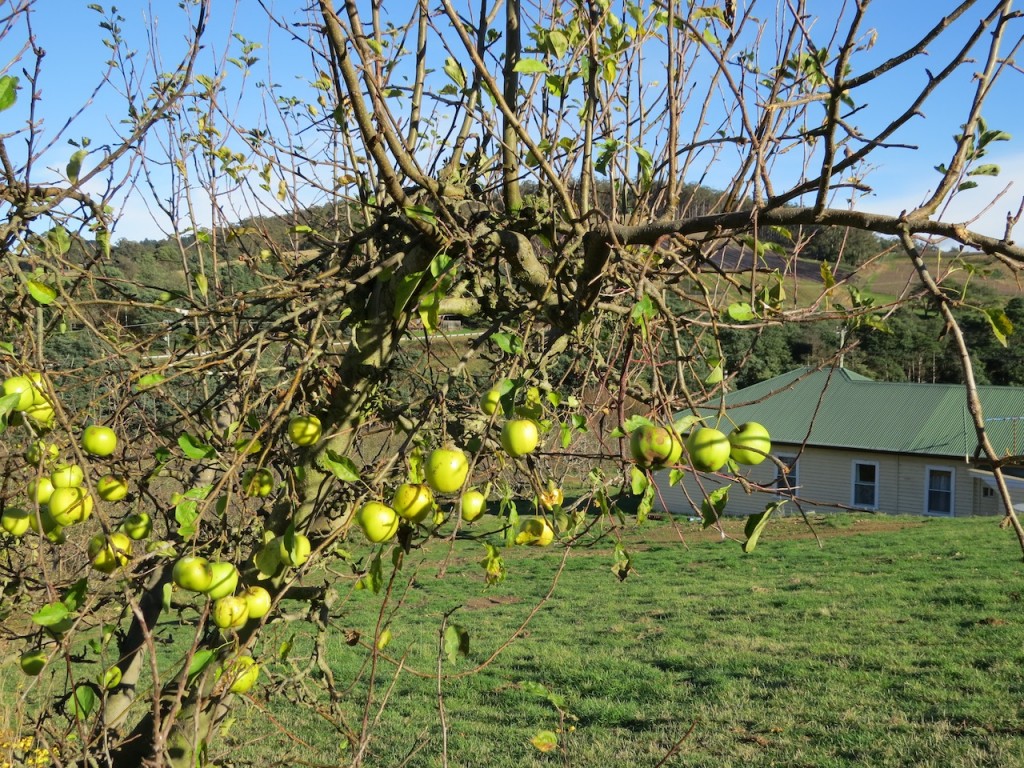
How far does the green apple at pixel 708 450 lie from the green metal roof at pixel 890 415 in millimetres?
17993

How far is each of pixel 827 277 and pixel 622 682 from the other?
597cm

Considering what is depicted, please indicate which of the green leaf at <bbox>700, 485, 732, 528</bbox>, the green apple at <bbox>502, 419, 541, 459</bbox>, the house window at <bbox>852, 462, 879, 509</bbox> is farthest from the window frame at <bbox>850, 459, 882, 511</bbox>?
the green apple at <bbox>502, 419, 541, 459</bbox>

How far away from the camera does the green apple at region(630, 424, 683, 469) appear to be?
1.33 m

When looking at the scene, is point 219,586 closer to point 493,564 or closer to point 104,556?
point 104,556

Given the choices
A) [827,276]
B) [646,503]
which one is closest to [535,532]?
[646,503]

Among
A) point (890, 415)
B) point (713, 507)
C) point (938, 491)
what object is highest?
A: point (713, 507)

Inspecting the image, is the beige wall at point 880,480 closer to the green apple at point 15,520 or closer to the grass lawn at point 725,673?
the grass lawn at point 725,673

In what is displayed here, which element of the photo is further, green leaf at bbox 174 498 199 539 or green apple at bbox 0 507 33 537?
green apple at bbox 0 507 33 537

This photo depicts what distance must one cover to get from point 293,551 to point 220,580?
0.29m

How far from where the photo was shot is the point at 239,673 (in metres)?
1.95

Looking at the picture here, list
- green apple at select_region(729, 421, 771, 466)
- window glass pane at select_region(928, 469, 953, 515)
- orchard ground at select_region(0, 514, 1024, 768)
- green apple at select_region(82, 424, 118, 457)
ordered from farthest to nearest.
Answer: window glass pane at select_region(928, 469, 953, 515) < orchard ground at select_region(0, 514, 1024, 768) < green apple at select_region(82, 424, 118, 457) < green apple at select_region(729, 421, 771, 466)

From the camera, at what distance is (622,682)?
691 cm

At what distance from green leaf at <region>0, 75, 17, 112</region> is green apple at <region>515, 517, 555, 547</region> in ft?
4.61

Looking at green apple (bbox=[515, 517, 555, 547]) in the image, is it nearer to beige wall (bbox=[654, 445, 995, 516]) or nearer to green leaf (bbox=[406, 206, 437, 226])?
green leaf (bbox=[406, 206, 437, 226])
